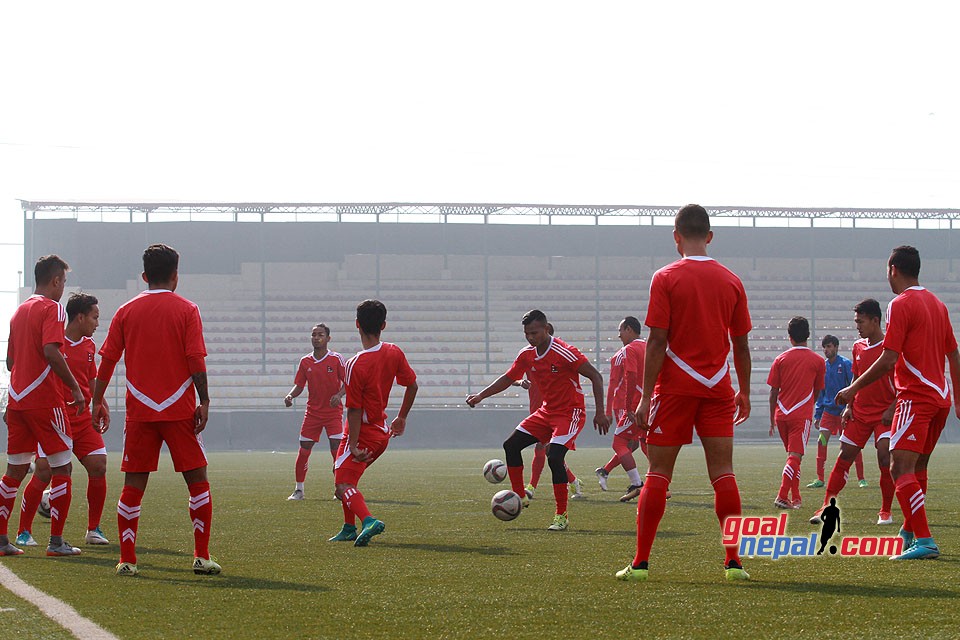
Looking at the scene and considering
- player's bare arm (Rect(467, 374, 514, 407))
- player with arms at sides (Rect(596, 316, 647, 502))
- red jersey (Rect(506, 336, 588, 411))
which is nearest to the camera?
player's bare arm (Rect(467, 374, 514, 407))

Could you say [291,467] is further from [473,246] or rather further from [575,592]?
[473,246]

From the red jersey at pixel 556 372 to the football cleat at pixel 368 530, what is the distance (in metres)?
2.72

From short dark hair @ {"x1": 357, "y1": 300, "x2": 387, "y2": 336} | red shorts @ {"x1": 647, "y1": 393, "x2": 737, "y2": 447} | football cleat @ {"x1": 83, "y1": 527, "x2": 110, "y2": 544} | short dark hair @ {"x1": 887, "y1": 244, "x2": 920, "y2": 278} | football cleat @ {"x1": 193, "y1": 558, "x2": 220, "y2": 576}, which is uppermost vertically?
short dark hair @ {"x1": 887, "y1": 244, "x2": 920, "y2": 278}

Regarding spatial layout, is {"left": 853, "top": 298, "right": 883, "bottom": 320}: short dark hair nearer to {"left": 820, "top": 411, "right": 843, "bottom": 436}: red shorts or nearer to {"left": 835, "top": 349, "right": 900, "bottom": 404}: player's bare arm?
{"left": 835, "top": 349, "right": 900, "bottom": 404}: player's bare arm

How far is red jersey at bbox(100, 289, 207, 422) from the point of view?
7.11 m

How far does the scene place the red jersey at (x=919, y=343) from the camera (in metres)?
7.45

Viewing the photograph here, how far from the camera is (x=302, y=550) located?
874 centimetres

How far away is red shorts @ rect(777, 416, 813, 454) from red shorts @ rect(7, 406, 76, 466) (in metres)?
6.82

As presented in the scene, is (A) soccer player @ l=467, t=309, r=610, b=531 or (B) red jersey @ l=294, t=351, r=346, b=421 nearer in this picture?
(A) soccer player @ l=467, t=309, r=610, b=531

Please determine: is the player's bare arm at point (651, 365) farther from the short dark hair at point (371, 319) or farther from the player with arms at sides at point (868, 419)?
the player with arms at sides at point (868, 419)

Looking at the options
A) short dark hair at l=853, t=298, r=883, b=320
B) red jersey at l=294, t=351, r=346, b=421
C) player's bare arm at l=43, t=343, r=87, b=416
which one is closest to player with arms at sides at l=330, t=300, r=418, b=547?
player's bare arm at l=43, t=343, r=87, b=416

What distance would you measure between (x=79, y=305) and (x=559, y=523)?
4.18 metres

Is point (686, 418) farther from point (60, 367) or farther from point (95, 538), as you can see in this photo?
point (95, 538)

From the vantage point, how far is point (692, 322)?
6.50 m
